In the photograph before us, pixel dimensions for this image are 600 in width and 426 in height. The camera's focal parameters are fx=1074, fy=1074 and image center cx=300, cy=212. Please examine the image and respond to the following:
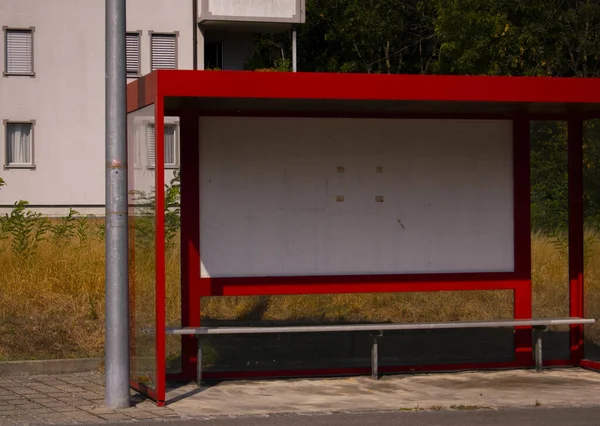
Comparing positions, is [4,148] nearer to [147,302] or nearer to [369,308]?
[369,308]

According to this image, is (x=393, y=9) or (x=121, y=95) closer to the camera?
(x=121, y=95)

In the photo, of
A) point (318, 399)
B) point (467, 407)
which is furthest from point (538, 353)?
point (318, 399)

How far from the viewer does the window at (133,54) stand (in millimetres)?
27844


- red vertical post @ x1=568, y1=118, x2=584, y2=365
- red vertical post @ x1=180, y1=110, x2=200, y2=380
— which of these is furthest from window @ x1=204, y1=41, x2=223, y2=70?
red vertical post @ x1=180, y1=110, x2=200, y2=380

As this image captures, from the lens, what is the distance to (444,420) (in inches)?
313

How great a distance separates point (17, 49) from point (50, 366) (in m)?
19.1

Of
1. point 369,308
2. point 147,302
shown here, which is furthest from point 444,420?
point 369,308

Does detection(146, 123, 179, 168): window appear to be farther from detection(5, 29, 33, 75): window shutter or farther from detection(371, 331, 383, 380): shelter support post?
detection(5, 29, 33, 75): window shutter

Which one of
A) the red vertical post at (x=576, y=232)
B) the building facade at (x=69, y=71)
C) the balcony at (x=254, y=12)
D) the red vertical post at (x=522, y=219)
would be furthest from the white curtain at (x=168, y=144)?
the building facade at (x=69, y=71)

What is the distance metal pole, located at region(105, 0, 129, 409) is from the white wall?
19.6 m

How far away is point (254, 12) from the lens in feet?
91.5

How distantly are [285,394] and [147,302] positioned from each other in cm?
142

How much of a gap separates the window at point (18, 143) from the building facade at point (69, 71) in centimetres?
3

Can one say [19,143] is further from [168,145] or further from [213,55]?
[168,145]
